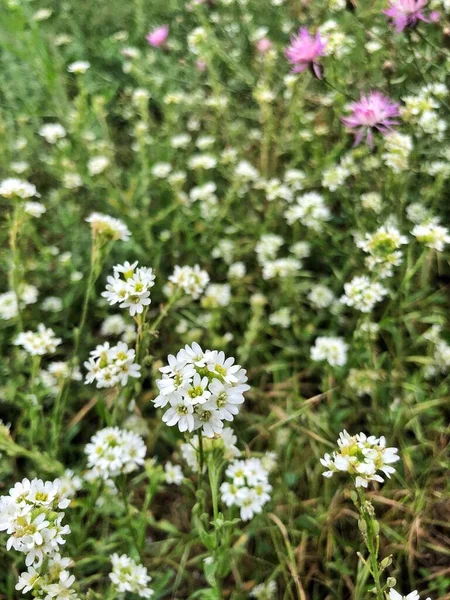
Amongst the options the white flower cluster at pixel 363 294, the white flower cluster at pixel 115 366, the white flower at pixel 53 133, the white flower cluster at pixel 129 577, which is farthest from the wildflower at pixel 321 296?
the white flower at pixel 53 133

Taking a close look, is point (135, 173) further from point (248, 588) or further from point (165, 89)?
point (248, 588)

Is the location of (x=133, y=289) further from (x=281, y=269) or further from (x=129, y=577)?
(x=281, y=269)

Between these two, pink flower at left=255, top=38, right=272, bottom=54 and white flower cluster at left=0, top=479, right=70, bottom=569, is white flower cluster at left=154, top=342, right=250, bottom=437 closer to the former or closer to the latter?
A: white flower cluster at left=0, top=479, right=70, bottom=569

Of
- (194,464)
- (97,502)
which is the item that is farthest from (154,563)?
(194,464)

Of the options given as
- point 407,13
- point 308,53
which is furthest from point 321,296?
point 407,13

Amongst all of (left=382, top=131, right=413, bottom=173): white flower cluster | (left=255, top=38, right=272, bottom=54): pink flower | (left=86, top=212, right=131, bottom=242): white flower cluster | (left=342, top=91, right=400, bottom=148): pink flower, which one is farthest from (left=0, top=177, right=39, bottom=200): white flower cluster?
(left=255, top=38, right=272, bottom=54): pink flower

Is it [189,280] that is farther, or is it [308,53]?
[308,53]
